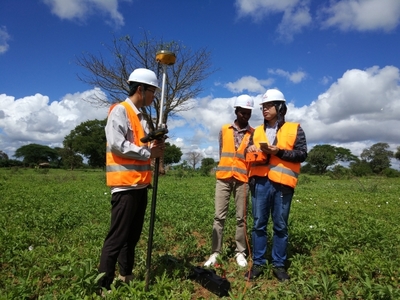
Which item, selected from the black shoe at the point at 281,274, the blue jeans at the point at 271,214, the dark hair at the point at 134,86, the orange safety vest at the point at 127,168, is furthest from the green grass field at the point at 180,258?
the dark hair at the point at 134,86

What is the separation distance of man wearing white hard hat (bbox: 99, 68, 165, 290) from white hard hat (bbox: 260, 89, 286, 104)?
1.47 meters

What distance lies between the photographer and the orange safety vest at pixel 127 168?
3.03 m

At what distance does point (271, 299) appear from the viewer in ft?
10.4

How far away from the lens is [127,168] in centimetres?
305

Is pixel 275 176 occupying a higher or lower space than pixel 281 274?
higher

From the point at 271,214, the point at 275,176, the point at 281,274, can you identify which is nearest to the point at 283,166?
the point at 275,176

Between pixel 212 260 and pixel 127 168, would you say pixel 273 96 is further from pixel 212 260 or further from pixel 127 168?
pixel 212 260

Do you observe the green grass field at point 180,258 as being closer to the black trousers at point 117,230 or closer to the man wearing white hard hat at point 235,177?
the black trousers at point 117,230

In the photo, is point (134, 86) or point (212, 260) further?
point (212, 260)

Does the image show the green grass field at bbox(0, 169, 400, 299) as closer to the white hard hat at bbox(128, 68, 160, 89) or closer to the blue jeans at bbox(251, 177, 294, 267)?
the blue jeans at bbox(251, 177, 294, 267)

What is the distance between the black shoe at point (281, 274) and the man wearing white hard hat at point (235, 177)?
1.60 ft

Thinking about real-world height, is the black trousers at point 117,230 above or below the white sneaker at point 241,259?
above

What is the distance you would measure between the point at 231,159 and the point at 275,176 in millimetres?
728

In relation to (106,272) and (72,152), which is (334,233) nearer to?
(106,272)
